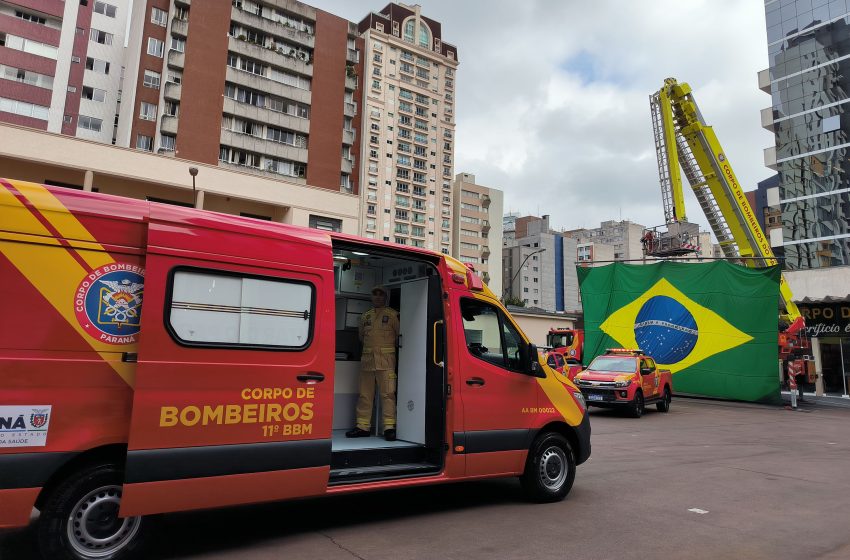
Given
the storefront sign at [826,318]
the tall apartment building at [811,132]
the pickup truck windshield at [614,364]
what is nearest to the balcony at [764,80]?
the tall apartment building at [811,132]

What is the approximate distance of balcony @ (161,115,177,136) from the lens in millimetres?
42844

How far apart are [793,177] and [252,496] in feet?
163

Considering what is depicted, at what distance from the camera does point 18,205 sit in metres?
3.96

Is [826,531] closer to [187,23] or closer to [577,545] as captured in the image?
[577,545]

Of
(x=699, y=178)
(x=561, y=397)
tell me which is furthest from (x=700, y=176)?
(x=561, y=397)

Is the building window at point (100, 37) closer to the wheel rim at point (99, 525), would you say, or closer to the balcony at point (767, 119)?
the balcony at point (767, 119)

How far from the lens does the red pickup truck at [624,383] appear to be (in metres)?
16.4

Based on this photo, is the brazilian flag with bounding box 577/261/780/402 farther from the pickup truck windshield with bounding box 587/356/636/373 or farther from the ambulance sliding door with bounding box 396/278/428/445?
the ambulance sliding door with bounding box 396/278/428/445

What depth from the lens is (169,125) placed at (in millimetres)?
43156

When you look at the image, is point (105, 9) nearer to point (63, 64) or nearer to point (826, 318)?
point (63, 64)

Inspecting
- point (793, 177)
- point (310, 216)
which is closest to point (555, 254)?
point (793, 177)

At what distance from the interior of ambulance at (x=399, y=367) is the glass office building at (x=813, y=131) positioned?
45039 mm

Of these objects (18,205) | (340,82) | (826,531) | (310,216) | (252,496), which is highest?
(340,82)

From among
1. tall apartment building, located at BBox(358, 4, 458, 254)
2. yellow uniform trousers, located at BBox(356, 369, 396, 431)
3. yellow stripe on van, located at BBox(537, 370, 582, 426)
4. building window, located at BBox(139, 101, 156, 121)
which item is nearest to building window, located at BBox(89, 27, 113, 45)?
building window, located at BBox(139, 101, 156, 121)
